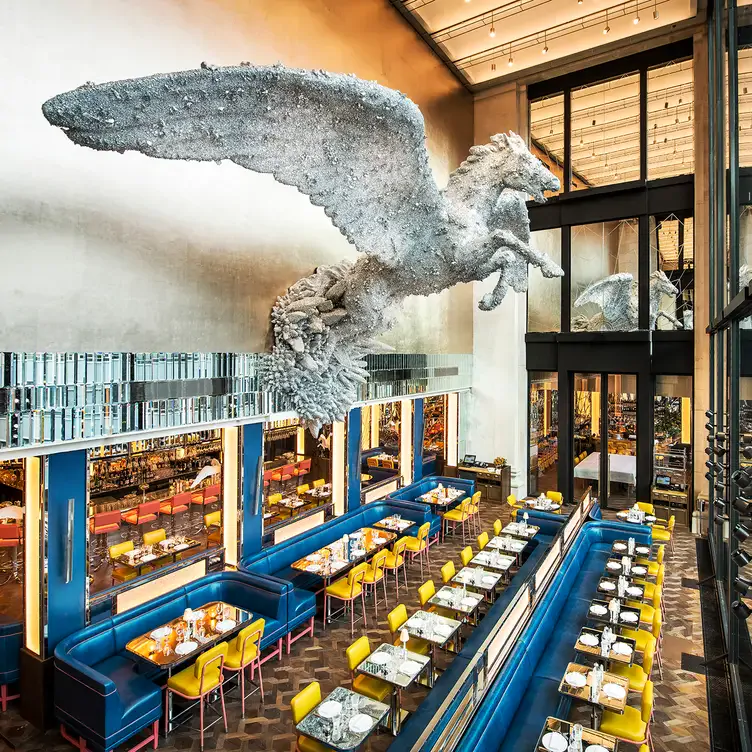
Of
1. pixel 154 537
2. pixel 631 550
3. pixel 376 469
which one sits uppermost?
pixel 376 469

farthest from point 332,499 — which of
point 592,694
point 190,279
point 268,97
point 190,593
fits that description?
point 268,97

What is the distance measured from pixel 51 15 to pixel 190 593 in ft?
21.4

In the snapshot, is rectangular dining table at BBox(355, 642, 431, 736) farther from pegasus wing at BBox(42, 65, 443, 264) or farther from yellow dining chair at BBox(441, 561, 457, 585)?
pegasus wing at BBox(42, 65, 443, 264)

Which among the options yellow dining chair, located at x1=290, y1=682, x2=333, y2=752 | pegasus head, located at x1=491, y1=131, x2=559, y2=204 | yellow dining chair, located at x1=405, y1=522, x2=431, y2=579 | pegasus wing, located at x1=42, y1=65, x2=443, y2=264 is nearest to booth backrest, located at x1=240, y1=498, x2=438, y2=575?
yellow dining chair, located at x1=405, y1=522, x2=431, y2=579

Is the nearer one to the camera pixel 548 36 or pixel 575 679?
pixel 575 679

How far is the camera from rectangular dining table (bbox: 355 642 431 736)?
5109mm

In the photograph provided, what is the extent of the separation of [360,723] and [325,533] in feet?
15.1

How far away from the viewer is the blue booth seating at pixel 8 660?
5.51m

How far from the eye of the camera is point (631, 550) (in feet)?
26.5

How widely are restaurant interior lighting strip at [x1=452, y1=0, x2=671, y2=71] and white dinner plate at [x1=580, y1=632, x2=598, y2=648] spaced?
11728mm

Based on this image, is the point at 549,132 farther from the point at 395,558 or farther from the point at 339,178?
the point at 395,558

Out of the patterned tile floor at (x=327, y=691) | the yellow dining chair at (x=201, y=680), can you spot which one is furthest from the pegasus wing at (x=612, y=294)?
the yellow dining chair at (x=201, y=680)

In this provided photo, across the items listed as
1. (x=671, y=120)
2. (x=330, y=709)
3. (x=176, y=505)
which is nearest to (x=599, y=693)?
(x=330, y=709)

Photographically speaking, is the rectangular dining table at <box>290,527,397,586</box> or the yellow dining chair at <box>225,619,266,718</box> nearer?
the yellow dining chair at <box>225,619,266,718</box>
